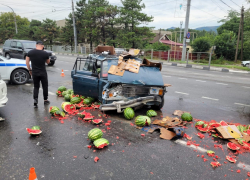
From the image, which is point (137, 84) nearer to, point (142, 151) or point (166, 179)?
point (142, 151)

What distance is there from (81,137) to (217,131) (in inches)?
127

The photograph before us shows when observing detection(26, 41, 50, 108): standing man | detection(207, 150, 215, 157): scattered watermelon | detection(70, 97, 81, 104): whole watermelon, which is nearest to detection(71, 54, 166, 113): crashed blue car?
detection(70, 97, 81, 104): whole watermelon

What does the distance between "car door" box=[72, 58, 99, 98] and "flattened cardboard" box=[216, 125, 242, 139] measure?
360 centimetres

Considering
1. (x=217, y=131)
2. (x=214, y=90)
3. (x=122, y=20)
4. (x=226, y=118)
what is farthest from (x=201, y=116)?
(x=122, y=20)

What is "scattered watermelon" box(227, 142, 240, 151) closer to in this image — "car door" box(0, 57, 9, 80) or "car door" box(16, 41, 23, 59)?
"car door" box(0, 57, 9, 80)

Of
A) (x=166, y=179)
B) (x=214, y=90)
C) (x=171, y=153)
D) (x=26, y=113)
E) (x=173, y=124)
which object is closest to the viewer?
(x=166, y=179)

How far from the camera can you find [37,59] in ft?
A: 19.9

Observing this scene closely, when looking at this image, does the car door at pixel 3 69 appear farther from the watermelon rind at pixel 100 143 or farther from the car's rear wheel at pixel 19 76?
the watermelon rind at pixel 100 143

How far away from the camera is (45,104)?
6.70 meters

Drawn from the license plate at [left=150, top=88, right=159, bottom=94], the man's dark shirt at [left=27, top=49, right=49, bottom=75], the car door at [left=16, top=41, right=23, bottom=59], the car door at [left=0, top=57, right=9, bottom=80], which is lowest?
the license plate at [left=150, top=88, right=159, bottom=94]

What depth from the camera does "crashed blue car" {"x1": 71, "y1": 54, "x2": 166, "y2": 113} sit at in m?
5.39

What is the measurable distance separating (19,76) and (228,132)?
9.54m

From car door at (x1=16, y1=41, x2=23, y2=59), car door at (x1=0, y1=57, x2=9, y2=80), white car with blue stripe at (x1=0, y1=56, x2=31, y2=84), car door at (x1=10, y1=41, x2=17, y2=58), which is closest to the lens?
car door at (x1=0, y1=57, x2=9, y2=80)

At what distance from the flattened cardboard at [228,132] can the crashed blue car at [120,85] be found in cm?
186
